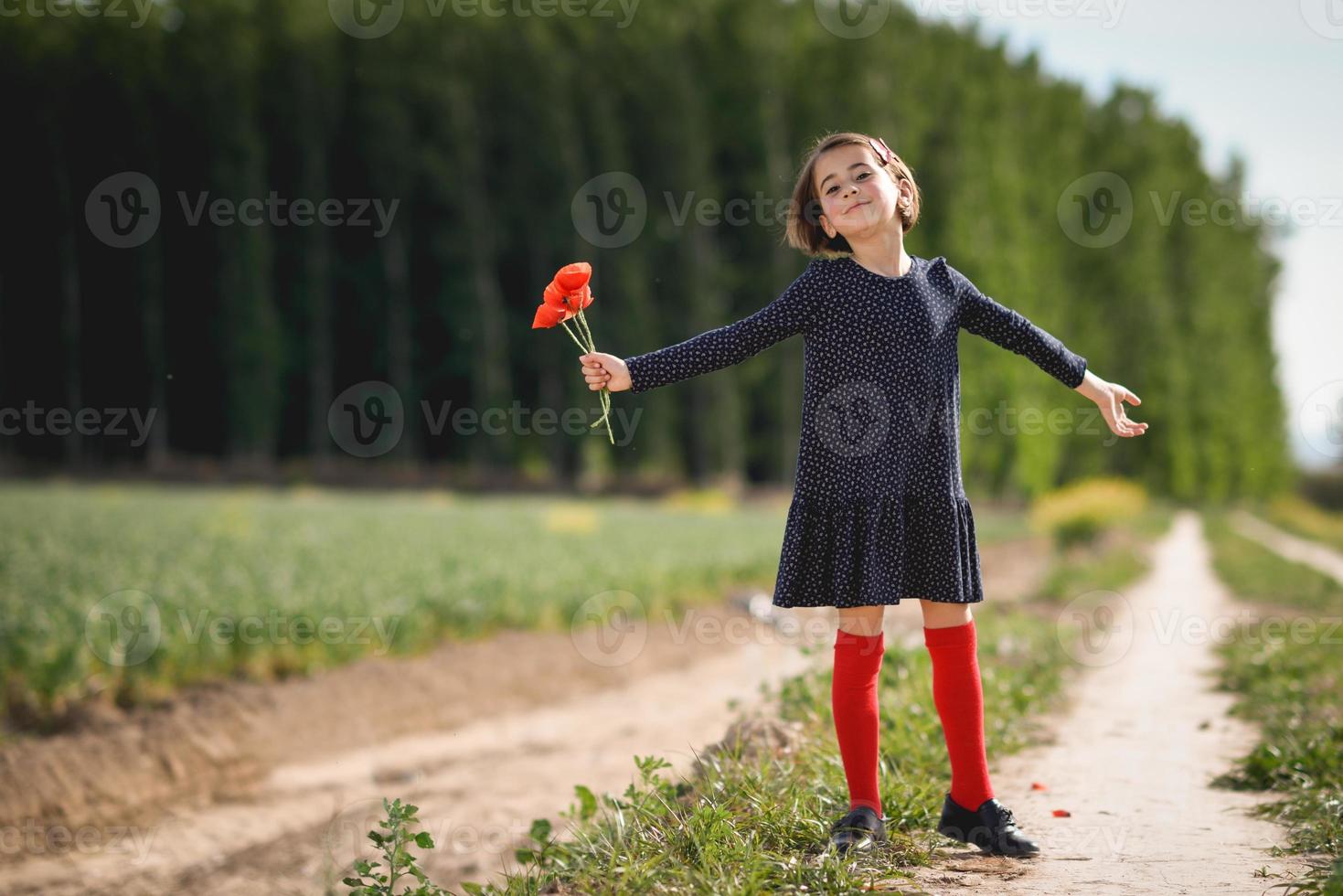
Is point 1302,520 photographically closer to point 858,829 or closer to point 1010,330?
point 1010,330

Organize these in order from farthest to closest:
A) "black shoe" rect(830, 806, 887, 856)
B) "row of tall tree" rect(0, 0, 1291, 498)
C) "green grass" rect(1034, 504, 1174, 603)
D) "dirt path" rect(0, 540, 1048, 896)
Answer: "row of tall tree" rect(0, 0, 1291, 498), "green grass" rect(1034, 504, 1174, 603), "dirt path" rect(0, 540, 1048, 896), "black shoe" rect(830, 806, 887, 856)

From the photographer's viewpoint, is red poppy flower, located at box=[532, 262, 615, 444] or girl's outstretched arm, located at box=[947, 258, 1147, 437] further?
girl's outstretched arm, located at box=[947, 258, 1147, 437]

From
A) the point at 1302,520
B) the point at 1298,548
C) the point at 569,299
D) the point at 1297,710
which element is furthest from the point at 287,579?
the point at 1302,520

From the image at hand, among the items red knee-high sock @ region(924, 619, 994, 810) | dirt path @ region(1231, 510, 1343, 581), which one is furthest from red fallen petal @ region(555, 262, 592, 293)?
dirt path @ region(1231, 510, 1343, 581)

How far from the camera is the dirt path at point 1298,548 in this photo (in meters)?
14.6

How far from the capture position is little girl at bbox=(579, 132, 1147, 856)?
2.88m

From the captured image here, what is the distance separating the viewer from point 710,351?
2949mm

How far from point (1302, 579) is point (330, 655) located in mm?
10150

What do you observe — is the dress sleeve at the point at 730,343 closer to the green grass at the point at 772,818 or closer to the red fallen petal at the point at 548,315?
the red fallen petal at the point at 548,315

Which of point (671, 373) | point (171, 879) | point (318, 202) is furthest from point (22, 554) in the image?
point (318, 202)

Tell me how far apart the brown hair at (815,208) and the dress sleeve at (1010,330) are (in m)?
0.27

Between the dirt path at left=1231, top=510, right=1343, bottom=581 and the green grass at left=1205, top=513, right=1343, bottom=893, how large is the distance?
14.2 ft

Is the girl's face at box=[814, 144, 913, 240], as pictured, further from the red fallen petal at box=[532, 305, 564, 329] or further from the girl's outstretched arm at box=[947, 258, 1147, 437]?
the red fallen petal at box=[532, 305, 564, 329]

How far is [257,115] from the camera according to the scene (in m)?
28.5
